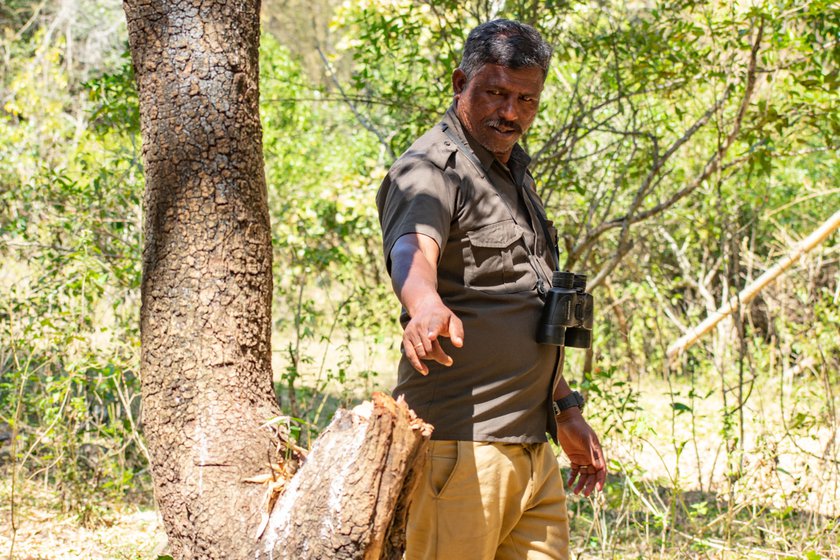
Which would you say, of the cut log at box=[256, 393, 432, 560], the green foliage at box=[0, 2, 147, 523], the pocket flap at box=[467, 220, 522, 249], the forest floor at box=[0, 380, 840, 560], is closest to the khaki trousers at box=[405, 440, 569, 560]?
the cut log at box=[256, 393, 432, 560]

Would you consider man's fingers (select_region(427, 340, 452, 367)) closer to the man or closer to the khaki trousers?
the man

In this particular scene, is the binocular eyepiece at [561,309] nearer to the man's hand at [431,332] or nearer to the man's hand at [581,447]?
the man's hand at [581,447]

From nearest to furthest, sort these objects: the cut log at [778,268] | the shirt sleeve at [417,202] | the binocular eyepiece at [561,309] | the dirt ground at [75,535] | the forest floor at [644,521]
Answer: the shirt sleeve at [417,202] → the binocular eyepiece at [561,309] → the forest floor at [644,521] → the dirt ground at [75,535] → the cut log at [778,268]

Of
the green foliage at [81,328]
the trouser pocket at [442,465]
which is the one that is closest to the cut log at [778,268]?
the green foliage at [81,328]

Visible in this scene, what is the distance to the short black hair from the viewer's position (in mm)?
2492

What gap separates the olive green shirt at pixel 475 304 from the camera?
2355mm

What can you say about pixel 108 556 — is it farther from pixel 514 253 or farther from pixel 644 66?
pixel 644 66

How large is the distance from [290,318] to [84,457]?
5.78m

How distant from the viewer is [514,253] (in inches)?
96.6

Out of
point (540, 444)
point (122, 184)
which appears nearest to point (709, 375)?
point (122, 184)

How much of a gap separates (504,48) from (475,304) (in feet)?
2.25

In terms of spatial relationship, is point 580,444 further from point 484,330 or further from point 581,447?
point 484,330

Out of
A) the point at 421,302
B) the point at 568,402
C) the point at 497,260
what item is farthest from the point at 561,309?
the point at 421,302

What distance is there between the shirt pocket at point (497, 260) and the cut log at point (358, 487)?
0.47 meters
